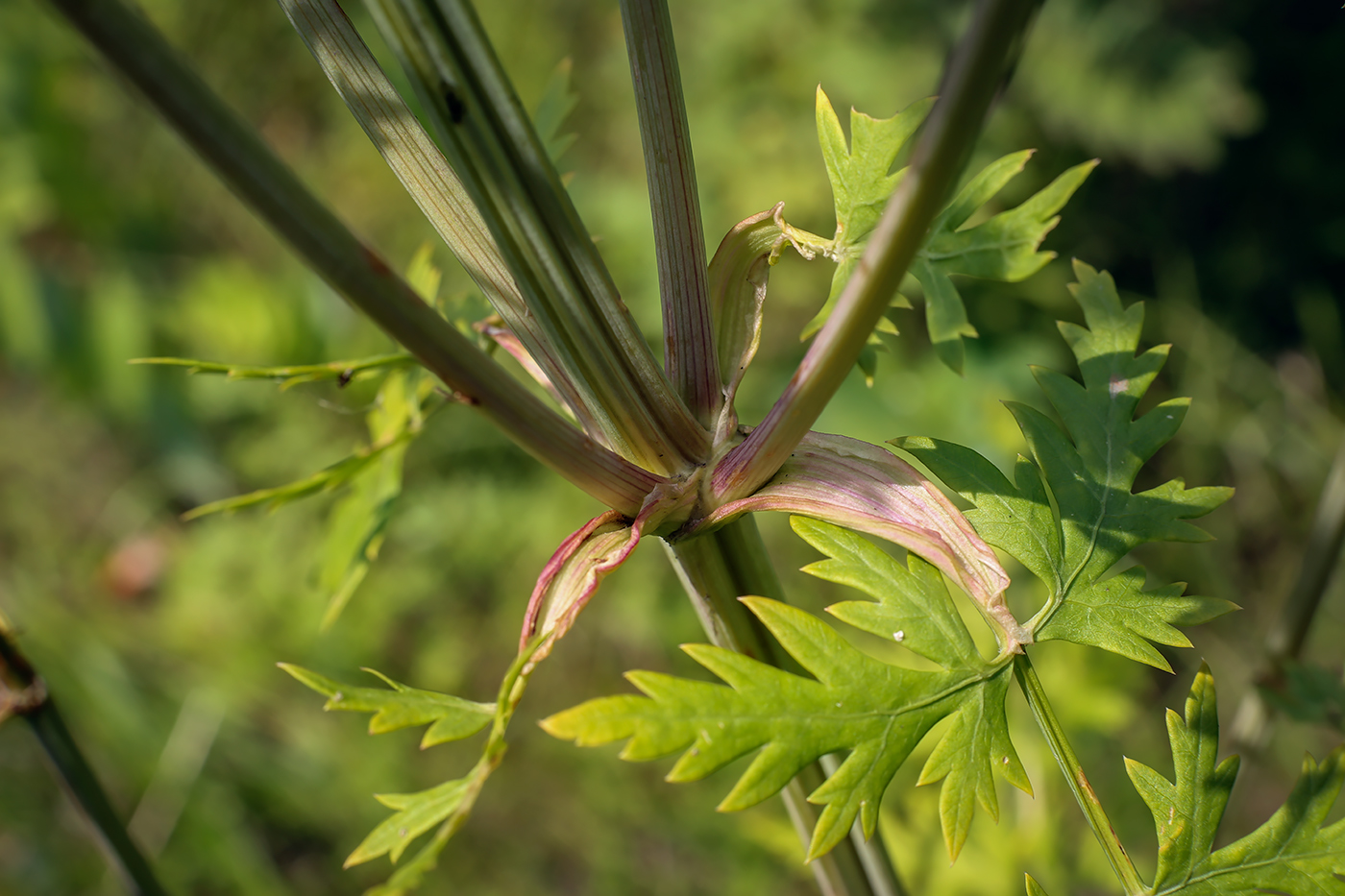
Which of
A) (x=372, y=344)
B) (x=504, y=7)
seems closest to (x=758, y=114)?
(x=504, y=7)

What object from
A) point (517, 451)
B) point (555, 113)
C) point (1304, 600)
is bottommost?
point (517, 451)

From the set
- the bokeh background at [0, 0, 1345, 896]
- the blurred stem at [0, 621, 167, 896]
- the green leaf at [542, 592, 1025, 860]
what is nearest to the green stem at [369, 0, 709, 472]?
the green leaf at [542, 592, 1025, 860]

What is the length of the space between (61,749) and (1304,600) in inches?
52.8

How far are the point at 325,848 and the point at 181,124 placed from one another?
322cm

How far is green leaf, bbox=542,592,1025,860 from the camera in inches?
18.4

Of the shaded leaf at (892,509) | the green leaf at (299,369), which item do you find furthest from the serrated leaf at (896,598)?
the green leaf at (299,369)

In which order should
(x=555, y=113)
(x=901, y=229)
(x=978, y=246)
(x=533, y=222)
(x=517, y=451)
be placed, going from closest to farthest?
(x=901, y=229)
(x=533, y=222)
(x=978, y=246)
(x=555, y=113)
(x=517, y=451)

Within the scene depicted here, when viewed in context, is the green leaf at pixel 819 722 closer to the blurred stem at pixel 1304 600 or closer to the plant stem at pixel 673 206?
the plant stem at pixel 673 206

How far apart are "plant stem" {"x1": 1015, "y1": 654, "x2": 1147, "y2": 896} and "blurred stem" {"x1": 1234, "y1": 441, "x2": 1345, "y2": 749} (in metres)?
0.54

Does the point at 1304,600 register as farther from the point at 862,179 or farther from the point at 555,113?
the point at 555,113

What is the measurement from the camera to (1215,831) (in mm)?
574

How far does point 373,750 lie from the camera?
2.78 metres

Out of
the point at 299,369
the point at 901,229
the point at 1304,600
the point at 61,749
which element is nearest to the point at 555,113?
the point at 299,369

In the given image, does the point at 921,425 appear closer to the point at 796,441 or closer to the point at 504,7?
the point at 796,441
